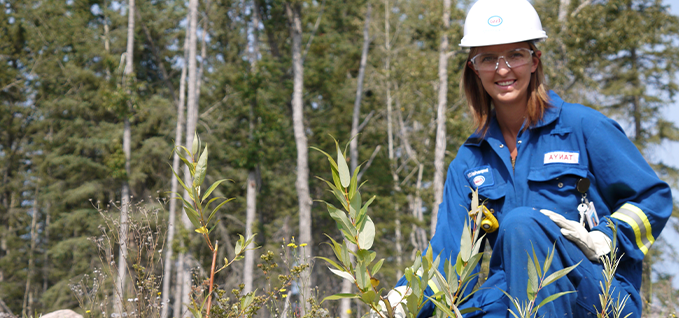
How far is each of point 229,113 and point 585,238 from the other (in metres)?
21.4

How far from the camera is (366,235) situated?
1247 mm

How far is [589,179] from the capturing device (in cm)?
208

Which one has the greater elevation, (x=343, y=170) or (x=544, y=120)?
(x=544, y=120)

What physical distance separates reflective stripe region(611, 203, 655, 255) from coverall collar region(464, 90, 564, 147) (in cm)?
45

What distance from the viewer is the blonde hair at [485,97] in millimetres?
2240

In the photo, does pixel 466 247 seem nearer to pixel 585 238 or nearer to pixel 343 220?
pixel 343 220

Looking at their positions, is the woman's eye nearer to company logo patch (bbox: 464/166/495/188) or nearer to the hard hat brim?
the hard hat brim

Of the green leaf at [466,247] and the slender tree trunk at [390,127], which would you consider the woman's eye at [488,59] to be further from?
the slender tree trunk at [390,127]

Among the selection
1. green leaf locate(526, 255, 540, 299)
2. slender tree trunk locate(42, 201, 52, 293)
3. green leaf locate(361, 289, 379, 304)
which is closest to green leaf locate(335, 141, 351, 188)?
green leaf locate(361, 289, 379, 304)

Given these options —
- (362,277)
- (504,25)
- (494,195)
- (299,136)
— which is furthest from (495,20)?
(299,136)

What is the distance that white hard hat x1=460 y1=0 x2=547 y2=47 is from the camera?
2195 millimetres

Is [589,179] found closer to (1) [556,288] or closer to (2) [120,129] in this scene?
(1) [556,288]

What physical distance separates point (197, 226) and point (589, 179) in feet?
4.82

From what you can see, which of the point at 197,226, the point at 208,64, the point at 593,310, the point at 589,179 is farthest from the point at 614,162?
the point at 208,64
